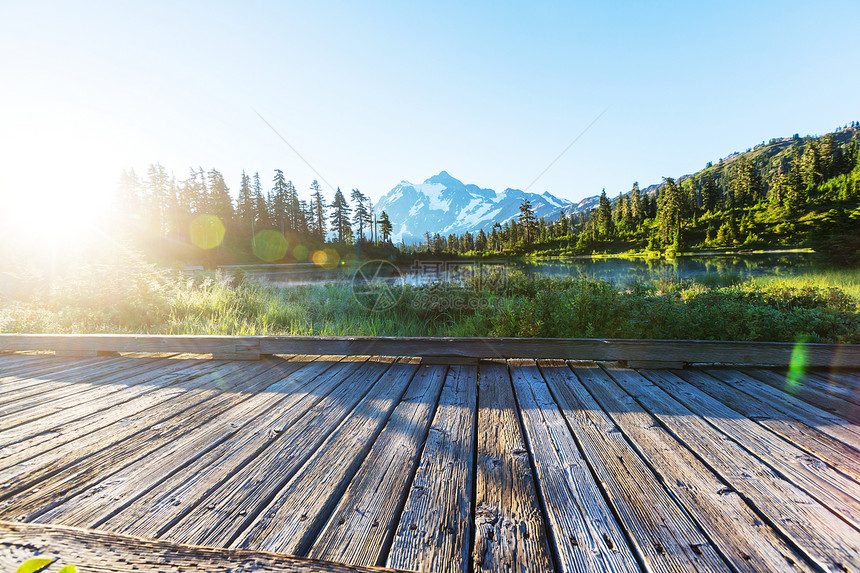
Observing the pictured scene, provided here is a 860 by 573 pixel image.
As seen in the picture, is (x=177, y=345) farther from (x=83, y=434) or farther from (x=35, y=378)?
(x=83, y=434)

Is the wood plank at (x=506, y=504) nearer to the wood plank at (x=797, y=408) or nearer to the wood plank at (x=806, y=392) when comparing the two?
the wood plank at (x=797, y=408)

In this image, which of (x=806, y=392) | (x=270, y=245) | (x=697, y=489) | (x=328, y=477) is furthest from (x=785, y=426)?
(x=270, y=245)

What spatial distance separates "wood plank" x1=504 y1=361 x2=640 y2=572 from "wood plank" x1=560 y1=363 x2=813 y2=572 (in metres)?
0.28

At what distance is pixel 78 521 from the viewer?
142cm

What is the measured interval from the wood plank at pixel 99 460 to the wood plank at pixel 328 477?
3.58ft

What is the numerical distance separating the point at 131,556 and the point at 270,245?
56931mm

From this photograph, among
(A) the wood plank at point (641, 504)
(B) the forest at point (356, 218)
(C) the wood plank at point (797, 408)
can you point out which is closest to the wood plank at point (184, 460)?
(A) the wood plank at point (641, 504)

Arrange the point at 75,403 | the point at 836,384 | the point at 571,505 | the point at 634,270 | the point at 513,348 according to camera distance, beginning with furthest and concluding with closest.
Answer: the point at 634,270, the point at 513,348, the point at 836,384, the point at 75,403, the point at 571,505

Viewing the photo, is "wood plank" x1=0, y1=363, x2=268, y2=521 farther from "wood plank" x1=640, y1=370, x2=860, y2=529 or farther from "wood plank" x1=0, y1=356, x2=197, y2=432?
"wood plank" x1=640, y1=370, x2=860, y2=529

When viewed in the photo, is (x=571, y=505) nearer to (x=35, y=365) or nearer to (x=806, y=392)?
(x=806, y=392)

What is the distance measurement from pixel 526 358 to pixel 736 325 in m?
3.55

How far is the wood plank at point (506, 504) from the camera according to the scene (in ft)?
A: 3.89

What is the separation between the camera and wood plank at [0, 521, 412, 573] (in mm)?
1121

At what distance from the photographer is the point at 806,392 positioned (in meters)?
2.77
